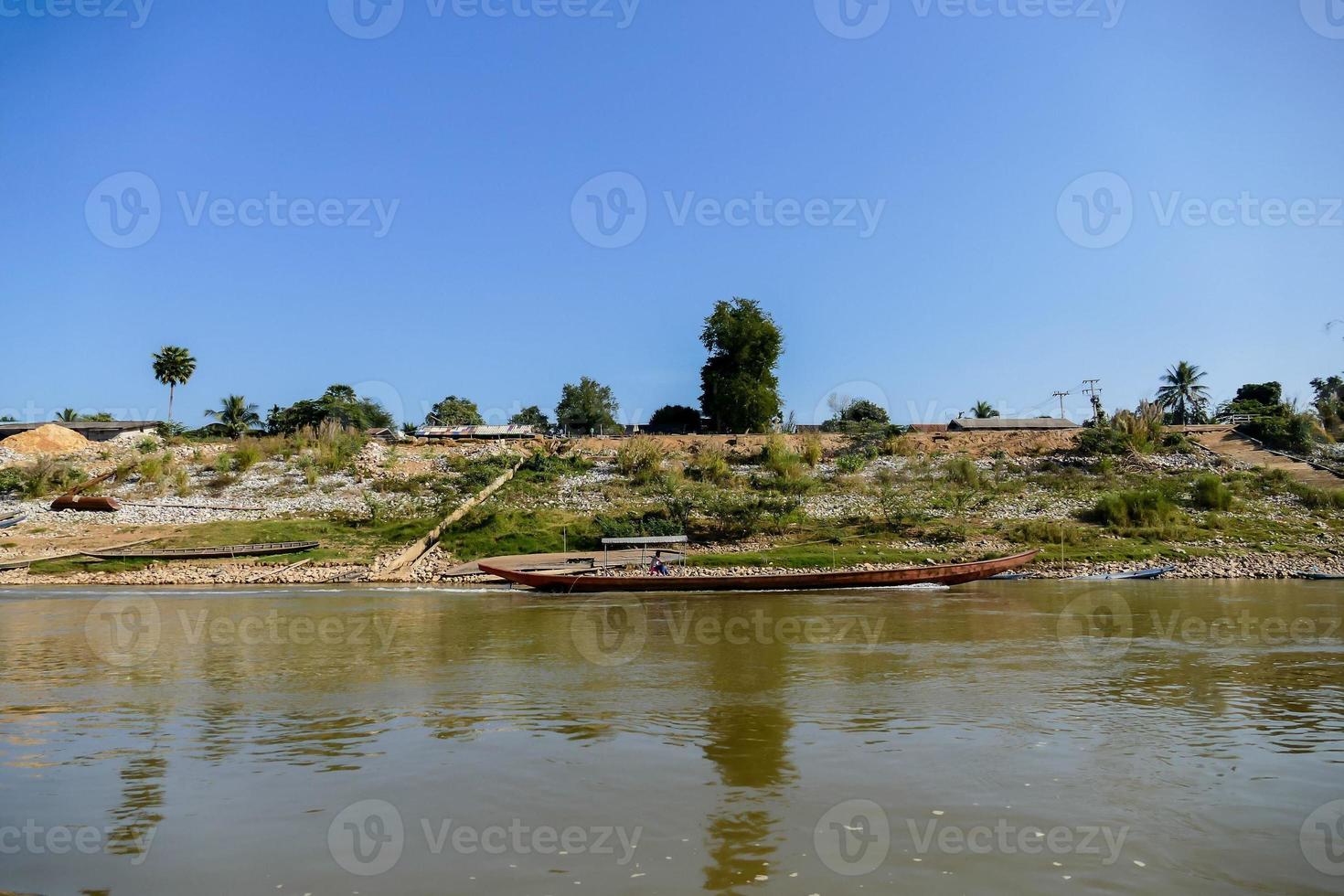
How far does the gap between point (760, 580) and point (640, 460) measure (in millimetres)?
18674

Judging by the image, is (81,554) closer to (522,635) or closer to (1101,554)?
Result: (522,635)

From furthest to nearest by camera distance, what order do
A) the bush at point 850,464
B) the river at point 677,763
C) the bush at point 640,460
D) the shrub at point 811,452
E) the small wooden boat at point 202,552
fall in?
the shrub at point 811,452
the bush at point 850,464
the bush at point 640,460
the small wooden boat at point 202,552
the river at point 677,763

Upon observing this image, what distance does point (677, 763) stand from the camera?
30.8 feet

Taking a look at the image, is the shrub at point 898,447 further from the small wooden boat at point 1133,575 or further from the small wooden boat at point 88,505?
the small wooden boat at point 88,505

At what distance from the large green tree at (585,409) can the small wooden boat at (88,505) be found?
1959 inches

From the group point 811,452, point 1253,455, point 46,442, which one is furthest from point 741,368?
point 46,442

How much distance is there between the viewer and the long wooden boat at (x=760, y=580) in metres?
29.1

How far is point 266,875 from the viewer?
6.53 m

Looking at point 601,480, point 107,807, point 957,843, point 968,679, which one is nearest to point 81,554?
point 601,480

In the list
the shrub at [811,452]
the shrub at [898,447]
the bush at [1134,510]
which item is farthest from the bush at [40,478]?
the bush at [1134,510]

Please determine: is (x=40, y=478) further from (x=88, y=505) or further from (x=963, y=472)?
(x=963, y=472)

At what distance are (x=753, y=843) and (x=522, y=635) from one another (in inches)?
524

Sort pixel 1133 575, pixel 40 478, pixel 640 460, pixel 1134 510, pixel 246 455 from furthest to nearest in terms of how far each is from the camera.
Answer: pixel 246 455, pixel 640 460, pixel 40 478, pixel 1134 510, pixel 1133 575

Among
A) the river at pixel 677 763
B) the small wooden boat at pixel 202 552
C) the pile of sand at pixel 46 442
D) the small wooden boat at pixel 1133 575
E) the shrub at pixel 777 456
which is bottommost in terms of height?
the river at pixel 677 763
